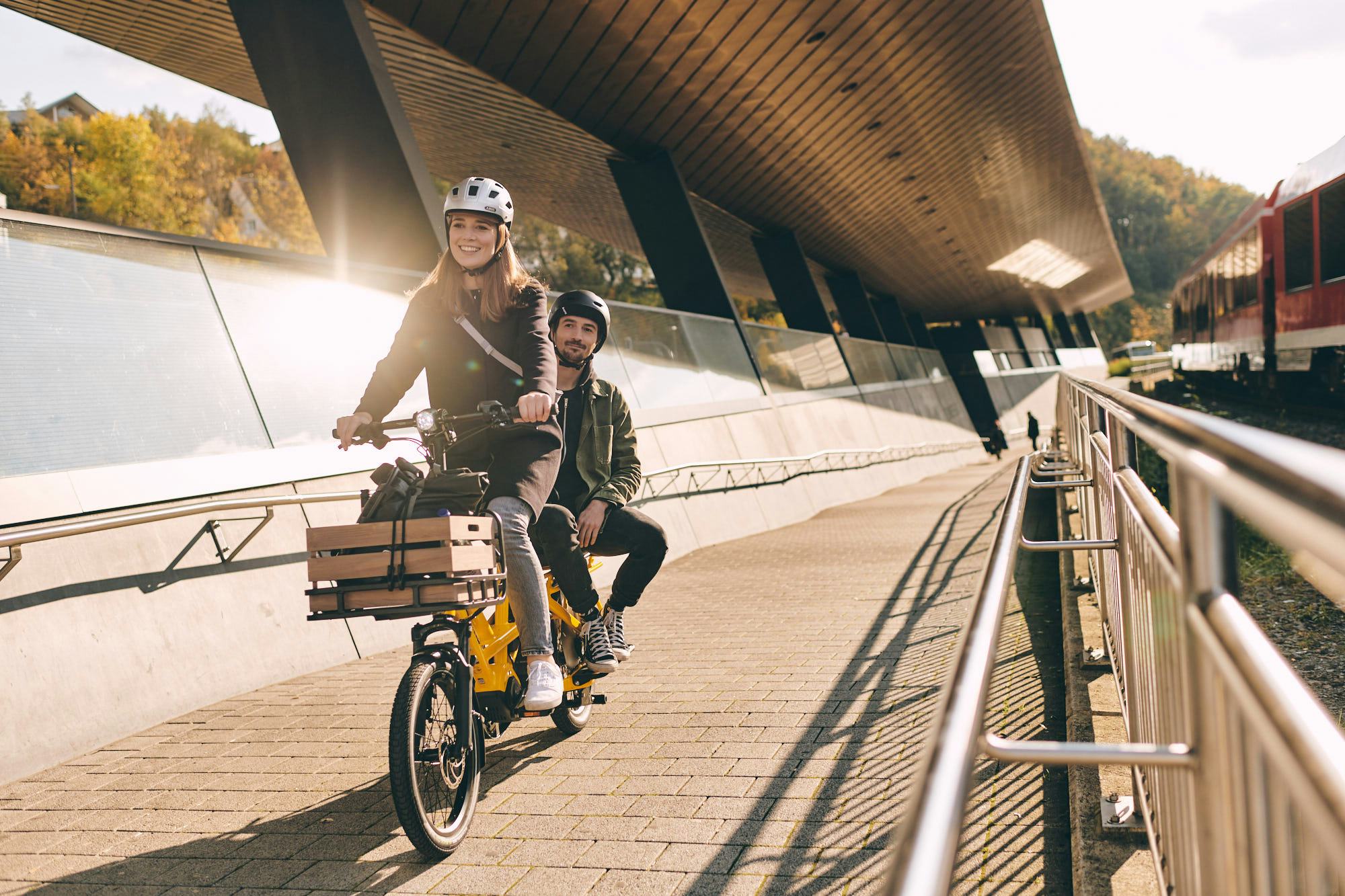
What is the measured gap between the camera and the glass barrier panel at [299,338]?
688 centimetres

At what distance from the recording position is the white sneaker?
3.90 metres

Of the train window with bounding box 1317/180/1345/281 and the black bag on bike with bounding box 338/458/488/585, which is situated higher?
the train window with bounding box 1317/180/1345/281

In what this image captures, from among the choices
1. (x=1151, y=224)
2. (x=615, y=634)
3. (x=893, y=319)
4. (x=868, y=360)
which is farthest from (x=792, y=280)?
(x=1151, y=224)

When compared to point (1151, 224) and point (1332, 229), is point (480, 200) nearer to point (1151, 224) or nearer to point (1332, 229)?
point (1332, 229)

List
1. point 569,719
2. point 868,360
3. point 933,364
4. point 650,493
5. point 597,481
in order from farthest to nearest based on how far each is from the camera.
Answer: point 933,364 < point 868,360 < point 650,493 < point 569,719 < point 597,481

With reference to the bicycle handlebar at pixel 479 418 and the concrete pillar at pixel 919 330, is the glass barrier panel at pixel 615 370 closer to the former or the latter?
the bicycle handlebar at pixel 479 418

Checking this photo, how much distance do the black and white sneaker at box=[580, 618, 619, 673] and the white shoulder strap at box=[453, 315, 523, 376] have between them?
1176 mm

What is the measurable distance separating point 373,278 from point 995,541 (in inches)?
264

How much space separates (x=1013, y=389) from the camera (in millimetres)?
53188

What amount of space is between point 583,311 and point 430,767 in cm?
208

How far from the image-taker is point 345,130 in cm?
1041

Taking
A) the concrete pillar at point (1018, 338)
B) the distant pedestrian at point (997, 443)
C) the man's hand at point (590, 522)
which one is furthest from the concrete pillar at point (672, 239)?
the concrete pillar at point (1018, 338)

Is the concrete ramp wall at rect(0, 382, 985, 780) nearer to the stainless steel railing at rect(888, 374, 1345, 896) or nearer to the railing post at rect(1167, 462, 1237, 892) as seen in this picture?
the stainless steel railing at rect(888, 374, 1345, 896)

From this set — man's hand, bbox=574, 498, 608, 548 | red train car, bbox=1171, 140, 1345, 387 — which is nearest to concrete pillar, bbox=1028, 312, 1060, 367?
red train car, bbox=1171, 140, 1345, 387
